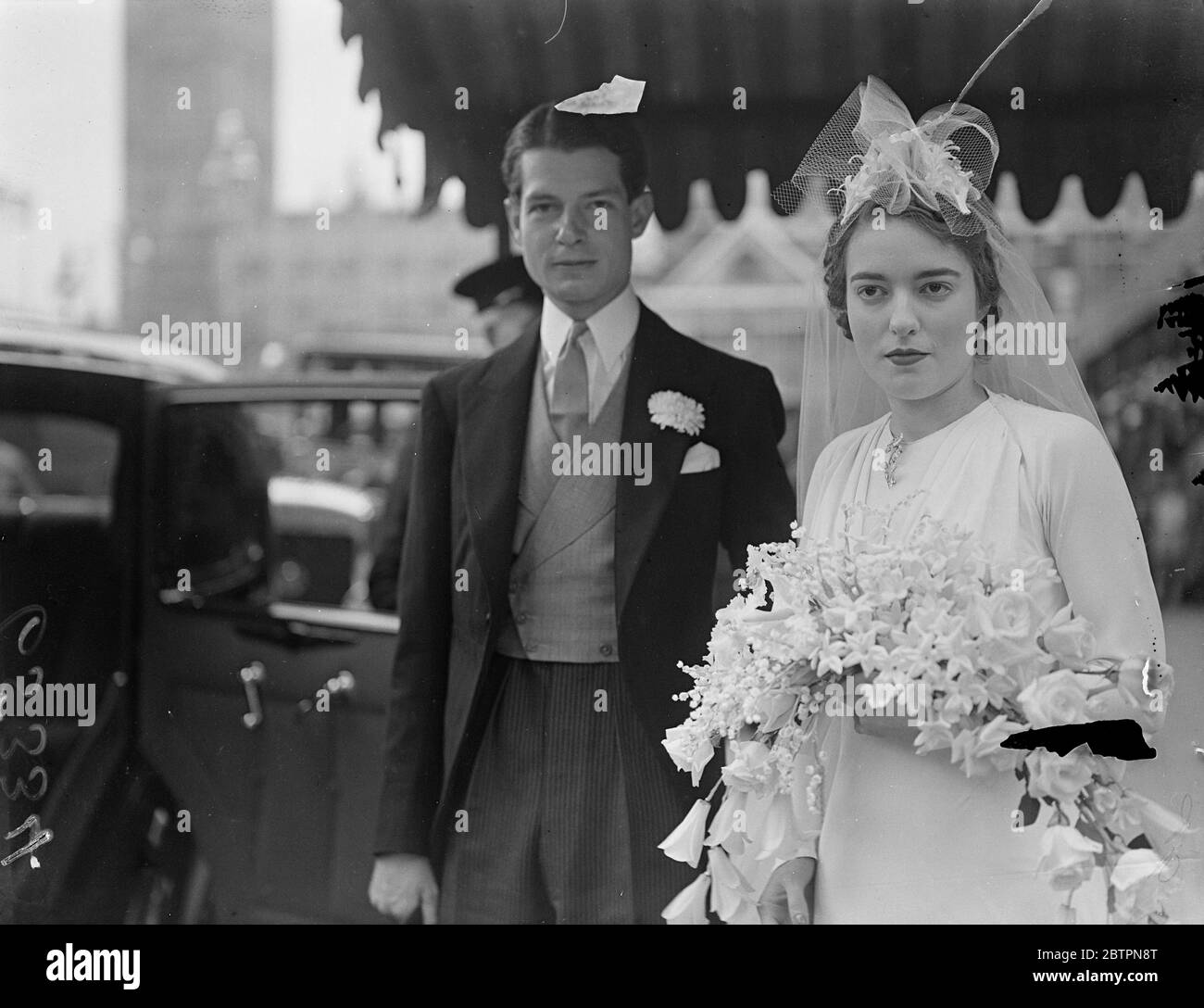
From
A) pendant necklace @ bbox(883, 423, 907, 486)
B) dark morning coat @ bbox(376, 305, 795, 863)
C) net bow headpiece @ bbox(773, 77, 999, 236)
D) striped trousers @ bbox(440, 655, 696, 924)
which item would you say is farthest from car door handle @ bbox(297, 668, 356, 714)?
net bow headpiece @ bbox(773, 77, 999, 236)

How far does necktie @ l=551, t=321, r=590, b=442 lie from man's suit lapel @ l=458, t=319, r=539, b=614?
0.19ft

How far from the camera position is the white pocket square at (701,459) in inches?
107

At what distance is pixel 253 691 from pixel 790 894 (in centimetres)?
122

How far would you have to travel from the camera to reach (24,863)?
9.27ft

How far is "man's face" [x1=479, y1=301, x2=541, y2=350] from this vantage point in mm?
2742

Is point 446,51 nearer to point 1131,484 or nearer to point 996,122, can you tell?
point 996,122

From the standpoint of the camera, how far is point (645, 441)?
2.71 meters

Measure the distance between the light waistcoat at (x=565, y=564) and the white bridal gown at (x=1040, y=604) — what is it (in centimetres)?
45

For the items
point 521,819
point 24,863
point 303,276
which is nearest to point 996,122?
point 303,276

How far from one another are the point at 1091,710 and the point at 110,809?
6.66ft
